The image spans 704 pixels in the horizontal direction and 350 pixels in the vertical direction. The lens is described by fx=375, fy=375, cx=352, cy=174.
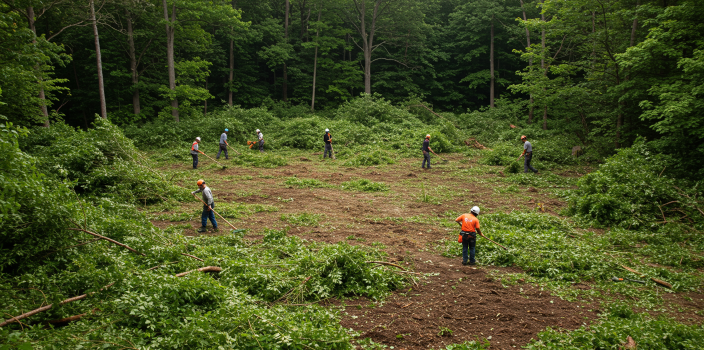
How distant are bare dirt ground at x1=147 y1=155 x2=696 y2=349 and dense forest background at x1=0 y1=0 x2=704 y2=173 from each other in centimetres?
474

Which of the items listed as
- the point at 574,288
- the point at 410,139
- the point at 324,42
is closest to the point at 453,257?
the point at 574,288

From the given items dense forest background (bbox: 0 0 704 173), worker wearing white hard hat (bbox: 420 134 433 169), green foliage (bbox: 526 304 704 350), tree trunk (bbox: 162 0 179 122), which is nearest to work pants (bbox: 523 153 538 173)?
dense forest background (bbox: 0 0 704 173)

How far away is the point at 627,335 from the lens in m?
5.20

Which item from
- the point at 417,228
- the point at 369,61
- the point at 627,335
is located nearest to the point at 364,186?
the point at 417,228

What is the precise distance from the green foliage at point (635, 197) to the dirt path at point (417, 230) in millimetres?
1554

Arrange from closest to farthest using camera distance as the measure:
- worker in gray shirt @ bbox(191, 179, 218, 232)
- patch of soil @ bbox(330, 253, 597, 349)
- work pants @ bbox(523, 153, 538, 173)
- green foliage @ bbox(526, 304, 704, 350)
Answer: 1. green foliage @ bbox(526, 304, 704, 350)
2. patch of soil @ bbox(330, 253, 597, 349)
3. worker in gray shirt @ bbox(191, 179, 218, 232)
4. work pants @ bbox(523, 153, 538, 173)

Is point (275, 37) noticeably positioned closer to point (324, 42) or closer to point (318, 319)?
point (324, 42)

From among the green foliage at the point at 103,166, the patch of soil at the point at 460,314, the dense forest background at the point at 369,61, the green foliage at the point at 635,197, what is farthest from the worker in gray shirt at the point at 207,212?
the green foliage at the point at 635,197

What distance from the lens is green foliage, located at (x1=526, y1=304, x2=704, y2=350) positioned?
4.95 meters

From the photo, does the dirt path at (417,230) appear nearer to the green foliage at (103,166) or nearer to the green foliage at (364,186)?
the green foliage at (364,186)

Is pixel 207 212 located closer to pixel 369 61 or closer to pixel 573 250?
pixel 573 250

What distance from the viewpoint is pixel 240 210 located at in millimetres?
11891

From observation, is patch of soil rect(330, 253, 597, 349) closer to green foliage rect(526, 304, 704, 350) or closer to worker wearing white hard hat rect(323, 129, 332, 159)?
green foliage rect(526, 304, 704, 350)

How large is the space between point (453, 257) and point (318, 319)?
13.9 feet
